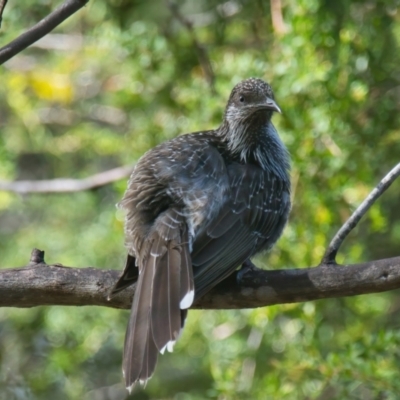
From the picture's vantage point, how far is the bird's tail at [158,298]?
3508 millimetres

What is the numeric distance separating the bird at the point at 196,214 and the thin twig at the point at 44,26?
1.03 meters

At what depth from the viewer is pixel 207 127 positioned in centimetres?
589

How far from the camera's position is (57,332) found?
7.07 m

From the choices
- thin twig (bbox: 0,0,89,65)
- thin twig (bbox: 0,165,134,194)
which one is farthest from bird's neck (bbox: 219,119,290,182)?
thin twig (bbox: 0,165,134,194)

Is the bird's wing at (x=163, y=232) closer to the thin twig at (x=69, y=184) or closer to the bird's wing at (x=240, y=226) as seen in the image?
the bird's wing at (x=240, y=226)

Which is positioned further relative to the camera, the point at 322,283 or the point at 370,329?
the point at 370,329

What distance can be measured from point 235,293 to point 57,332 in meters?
3.52

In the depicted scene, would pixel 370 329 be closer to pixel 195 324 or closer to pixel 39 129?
pixel 195 324

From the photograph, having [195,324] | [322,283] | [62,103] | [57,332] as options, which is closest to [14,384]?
[57,332]

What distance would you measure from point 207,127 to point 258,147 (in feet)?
3.66

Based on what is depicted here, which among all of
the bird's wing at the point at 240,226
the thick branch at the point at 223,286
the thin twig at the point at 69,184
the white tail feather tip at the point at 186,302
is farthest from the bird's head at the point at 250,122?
the thin twig at the point at 69,184

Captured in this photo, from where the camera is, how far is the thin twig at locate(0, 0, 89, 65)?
3.51 metres

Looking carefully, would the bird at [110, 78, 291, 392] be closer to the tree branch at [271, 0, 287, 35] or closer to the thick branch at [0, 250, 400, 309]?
the thick branch at [0, 250, 400, 309]

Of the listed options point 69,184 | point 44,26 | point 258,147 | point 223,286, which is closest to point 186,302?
point 223,286
